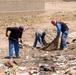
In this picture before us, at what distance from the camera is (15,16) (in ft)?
79.4

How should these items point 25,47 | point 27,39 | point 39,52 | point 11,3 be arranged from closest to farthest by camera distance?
point 39,52 < point 25,47 < point 27,39 < point 11,3

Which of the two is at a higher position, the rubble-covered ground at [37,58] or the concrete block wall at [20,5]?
the concrete block wall at [20,5]

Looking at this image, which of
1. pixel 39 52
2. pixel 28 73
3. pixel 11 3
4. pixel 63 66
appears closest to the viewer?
pixel 28 73

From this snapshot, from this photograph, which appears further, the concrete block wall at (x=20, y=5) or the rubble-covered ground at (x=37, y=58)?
the concrete block wall at (x=20, y=5)

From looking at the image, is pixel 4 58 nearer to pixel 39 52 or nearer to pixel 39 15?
pixel 39 52

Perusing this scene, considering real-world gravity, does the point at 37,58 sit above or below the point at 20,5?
below

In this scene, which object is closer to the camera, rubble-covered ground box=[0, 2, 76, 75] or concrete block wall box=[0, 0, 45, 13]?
rubble-covered ground box=[0, 2, 76, 75]

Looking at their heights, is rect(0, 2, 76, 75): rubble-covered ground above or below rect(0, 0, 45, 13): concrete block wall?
below

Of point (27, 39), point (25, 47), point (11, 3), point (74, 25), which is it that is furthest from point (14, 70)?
point (11, 3)

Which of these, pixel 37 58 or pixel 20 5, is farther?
pixel 20 5

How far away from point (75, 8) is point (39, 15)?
721cm

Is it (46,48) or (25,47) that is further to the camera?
(25,47)

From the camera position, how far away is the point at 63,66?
10773 millimetres

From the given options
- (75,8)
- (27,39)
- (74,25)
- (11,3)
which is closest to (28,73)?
(27,39)
